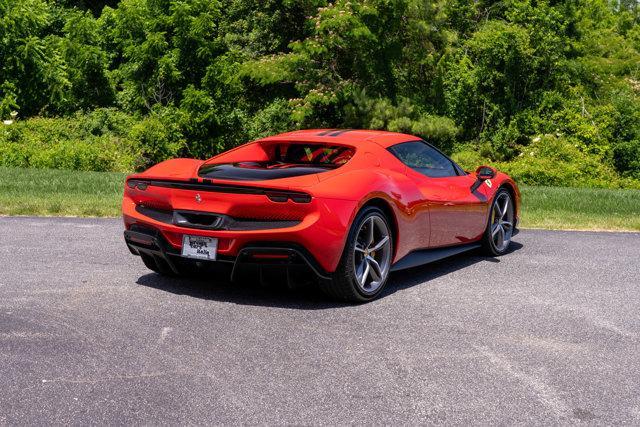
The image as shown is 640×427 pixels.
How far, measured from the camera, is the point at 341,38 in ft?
83.8

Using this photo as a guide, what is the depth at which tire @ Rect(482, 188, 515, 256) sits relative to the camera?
323 inches

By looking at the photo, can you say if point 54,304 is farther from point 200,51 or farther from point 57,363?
point 200,51

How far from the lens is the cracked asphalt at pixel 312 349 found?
3854mm

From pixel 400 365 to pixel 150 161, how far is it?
19868 mm

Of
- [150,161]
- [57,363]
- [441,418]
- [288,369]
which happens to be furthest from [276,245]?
[150,161]

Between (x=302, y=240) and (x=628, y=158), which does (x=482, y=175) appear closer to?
(x=302, y=240)

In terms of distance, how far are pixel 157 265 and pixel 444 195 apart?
8.35 ft

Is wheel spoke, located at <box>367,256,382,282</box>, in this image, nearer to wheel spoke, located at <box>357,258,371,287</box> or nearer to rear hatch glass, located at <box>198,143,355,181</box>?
wheel spoke, located at <box>357,258,371,287</box>

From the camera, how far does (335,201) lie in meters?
5.75

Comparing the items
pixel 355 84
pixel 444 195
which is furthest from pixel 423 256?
pixel 355 84

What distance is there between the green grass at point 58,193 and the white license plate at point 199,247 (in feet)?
17.3

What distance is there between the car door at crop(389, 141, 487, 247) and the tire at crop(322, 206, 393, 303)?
28.2 inches

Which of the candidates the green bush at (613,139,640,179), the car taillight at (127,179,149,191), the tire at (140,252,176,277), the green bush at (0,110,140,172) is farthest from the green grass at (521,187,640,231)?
the green bush at (0,110,140,172)

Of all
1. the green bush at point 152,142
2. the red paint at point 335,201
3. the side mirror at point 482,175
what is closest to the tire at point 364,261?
the red paint at point 335,201
